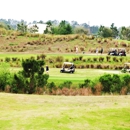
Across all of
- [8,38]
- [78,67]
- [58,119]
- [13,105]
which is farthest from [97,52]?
[58,119]

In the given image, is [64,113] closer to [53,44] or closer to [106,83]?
[106,83]

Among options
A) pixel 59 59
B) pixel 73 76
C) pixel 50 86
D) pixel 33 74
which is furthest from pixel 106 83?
pixel 59 59

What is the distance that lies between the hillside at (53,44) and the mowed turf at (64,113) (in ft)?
130

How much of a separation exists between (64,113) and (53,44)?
1983 inches

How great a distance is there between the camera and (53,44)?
71375 millimetres

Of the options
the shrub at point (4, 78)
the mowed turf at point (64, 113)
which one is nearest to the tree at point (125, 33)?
the shrub at point (4, 78)

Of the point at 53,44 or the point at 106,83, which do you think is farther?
the point at 53,44

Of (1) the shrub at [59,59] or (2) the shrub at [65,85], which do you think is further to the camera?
(1) the shrub at [59,59]

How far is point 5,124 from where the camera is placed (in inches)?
749

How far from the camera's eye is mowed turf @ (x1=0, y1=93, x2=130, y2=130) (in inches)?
756

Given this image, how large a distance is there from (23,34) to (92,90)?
45183 millimetres

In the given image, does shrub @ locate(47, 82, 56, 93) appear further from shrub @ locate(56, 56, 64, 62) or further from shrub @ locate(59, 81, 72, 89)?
shrub @ locate(56, 56, 64, 62)

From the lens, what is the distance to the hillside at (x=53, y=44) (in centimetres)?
6800

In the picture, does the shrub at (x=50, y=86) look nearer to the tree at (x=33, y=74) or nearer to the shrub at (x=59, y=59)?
the tree at (x=33, y=74)
